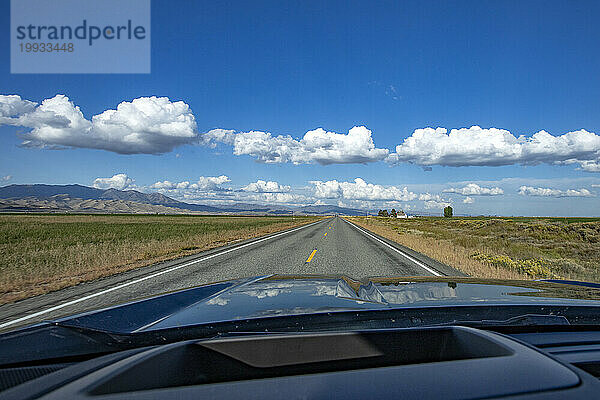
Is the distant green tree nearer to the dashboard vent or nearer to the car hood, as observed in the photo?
the car hood

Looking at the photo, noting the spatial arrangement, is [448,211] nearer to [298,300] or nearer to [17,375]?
[298,300]

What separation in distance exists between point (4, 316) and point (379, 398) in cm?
679

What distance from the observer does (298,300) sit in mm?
3102

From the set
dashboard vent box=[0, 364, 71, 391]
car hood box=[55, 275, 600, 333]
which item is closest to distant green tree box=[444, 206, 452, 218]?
car hood box=[55, 275, 600, 333]

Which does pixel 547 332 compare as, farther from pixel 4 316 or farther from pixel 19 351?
pixel 4 316

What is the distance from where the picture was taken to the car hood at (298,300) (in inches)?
101

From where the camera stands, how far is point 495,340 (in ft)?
4.81

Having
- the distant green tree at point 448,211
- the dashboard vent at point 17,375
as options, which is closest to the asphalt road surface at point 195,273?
the dashboard vent at point 17,375

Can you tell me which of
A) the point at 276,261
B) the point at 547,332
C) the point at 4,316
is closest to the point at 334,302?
the point at 547,332

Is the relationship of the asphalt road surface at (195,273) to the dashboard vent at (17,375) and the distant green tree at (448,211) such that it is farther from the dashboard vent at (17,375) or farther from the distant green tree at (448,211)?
the distant green tree at (448,211)

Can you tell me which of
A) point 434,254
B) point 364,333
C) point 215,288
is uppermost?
point 364,333

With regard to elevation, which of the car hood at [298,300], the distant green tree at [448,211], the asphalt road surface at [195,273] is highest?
the car hood at [298,300]

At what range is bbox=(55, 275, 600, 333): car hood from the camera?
2574mm

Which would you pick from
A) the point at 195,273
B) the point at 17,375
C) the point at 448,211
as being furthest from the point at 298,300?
the point at 448,211
